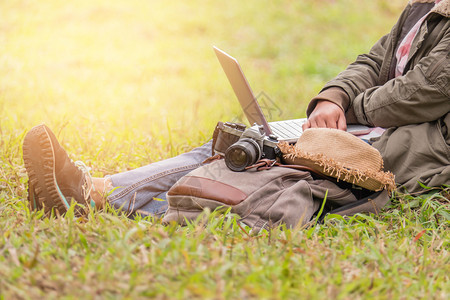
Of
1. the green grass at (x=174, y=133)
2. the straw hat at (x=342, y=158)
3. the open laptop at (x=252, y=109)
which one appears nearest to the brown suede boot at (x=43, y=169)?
the green grass at (x=174, y=133)

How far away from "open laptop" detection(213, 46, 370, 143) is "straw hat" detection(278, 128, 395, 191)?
8.8 inches

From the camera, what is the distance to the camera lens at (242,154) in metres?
2.48

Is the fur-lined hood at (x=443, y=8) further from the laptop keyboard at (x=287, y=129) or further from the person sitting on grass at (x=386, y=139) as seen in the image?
the laptop keyboard at (x=287, y=129)

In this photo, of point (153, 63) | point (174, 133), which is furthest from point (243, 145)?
point (153, 63)

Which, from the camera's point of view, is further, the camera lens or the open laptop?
the open laptop

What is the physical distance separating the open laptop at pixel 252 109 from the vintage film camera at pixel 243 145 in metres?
0.10

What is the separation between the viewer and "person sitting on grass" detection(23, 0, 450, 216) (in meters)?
2.64

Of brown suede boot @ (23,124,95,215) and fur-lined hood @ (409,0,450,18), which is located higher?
fur-lined hood @ (409,0,450,18)

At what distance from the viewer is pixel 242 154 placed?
2.50 metres

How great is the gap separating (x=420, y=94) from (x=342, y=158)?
1.72ft

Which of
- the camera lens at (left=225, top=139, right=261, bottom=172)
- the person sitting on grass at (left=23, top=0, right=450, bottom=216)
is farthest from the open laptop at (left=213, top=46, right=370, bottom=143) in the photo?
the camera lens at (left=225, top=139, right=261, bottom=172)

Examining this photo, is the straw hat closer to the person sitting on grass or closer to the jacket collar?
the person sitting on grass

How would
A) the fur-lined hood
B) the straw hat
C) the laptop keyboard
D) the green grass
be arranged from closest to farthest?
the green grass
the straw hat
the fur-lined hood
the laptop keyboard

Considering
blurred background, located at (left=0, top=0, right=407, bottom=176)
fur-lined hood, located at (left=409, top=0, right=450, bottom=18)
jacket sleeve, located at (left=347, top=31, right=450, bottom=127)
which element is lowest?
blurred background, located at (left=0, top=0, right=407, bottom=176)
